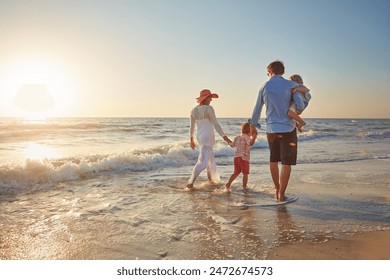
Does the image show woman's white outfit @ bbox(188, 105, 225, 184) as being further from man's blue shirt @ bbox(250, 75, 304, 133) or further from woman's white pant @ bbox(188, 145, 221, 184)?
man's blue shirt @ bbox(250, 75, 304, 133)

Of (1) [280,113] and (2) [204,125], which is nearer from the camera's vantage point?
(1) [280,113]

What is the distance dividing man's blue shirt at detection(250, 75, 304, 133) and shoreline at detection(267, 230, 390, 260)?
170cm

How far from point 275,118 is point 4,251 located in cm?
348

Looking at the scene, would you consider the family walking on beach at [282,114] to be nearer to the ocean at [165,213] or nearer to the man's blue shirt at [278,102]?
the man's blue shirt at [278,102]

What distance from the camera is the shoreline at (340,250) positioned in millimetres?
2660

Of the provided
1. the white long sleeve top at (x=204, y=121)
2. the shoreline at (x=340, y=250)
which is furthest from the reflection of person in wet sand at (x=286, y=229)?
the white long sleeve top at (x=204, y=121)

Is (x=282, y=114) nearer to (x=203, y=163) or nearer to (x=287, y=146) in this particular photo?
(x=287, y=146)

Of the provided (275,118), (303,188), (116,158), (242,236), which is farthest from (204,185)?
(116,158)

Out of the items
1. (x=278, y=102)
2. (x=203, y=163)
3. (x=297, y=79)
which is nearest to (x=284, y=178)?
(x=278, y=102)

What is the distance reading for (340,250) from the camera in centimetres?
276

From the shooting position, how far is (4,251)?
9.37ft

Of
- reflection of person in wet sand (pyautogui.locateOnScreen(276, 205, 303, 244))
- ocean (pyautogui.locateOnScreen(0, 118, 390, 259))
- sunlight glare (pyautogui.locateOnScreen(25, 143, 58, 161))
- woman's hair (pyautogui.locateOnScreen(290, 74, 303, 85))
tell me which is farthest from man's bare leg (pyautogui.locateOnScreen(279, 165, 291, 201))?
sunlight glare (pyautogui.locateOnScreen(25, 143, 58, 161))

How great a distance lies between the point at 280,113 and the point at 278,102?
153 millimetres

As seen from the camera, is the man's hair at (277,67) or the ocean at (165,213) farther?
the man's hair at (277,67)
